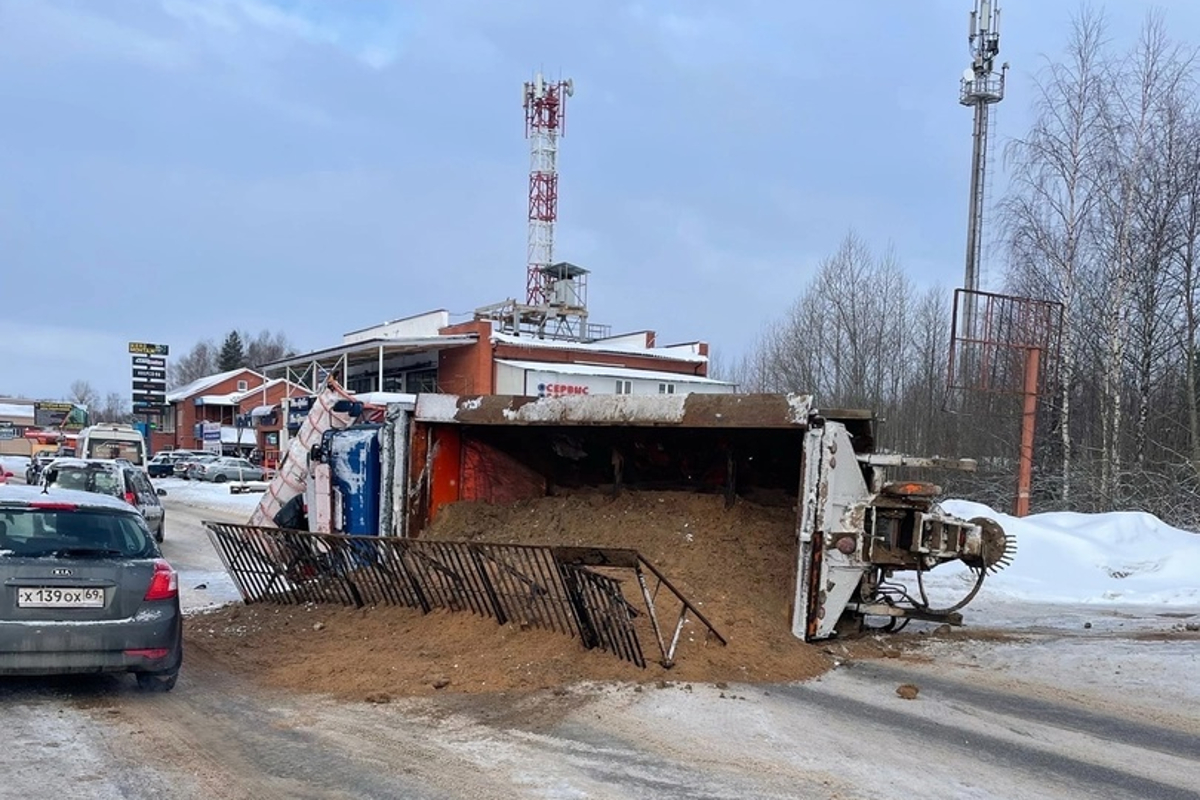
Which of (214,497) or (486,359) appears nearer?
(214,497)

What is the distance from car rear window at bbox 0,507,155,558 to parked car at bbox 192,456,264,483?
47.0 meters

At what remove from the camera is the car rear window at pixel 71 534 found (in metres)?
6.78

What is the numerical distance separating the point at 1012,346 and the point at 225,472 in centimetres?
4384

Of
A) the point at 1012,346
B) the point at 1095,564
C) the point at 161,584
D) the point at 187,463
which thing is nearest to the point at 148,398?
the point at 187,463

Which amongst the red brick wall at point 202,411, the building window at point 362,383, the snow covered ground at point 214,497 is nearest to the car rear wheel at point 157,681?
the snow covered ground at point 214,497

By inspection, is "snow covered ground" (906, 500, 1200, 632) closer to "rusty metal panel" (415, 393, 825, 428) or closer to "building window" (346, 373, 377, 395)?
"rusty metal panel" (415, 393, 825, 428)

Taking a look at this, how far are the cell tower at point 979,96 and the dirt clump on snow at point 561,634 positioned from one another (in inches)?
896

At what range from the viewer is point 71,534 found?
7.04m

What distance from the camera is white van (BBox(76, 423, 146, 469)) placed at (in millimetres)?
29156

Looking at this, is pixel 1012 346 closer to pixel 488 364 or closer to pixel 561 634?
pixel 561 634

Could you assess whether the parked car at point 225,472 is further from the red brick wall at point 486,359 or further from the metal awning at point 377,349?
the red brick wall at point 486,359

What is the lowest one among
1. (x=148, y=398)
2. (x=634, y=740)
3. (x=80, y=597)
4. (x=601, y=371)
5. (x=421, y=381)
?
(x=148, y=398)

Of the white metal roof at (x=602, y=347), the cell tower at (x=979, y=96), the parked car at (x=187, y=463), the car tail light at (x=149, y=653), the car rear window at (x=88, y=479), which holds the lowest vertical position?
the parked car at (x=187, y=463)

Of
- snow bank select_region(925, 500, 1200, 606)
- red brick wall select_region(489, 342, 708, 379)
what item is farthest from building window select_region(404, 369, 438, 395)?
snow bank select_region(925, 500, 1200, 606)
